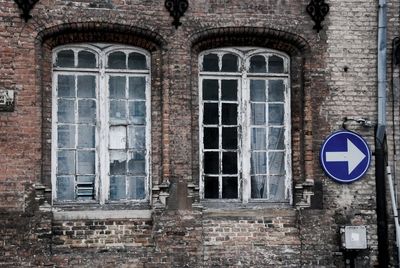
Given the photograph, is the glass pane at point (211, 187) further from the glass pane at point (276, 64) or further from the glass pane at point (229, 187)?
the glass pane at point (276, 64)

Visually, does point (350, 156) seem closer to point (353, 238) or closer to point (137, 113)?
point (353, 238)

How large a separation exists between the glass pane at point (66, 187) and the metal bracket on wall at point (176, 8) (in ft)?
9.10

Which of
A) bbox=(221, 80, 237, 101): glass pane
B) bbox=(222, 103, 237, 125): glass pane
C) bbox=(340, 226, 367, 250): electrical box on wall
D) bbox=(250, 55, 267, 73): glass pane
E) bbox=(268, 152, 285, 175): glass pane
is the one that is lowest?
bbox=(340, 226, 367, 250): electrical box on wall

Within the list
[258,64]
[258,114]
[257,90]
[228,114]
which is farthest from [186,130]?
[258,64]

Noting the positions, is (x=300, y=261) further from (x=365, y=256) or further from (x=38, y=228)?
(x=38, y=228)

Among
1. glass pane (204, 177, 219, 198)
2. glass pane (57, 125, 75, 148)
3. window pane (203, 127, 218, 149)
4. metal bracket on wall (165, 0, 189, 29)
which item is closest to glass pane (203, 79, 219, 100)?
window pane (203, 127, 218, 149)

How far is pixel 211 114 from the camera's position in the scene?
38.5 feet

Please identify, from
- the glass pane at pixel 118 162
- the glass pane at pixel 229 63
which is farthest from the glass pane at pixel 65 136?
the glass pane at pixel 229 63

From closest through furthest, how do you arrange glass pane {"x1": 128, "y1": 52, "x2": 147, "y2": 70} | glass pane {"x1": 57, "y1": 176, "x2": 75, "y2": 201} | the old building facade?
the old building facade
glass pane {"x1": 57, "y1": 176, "x2": 75, "y2": 201}
glass pane {"x1": 128, "y1": 52, "x2": 147, "y2": 70}

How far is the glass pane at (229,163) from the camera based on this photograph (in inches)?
459

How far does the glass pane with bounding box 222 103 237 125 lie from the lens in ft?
38.5

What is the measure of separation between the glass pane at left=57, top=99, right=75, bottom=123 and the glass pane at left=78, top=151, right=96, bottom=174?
0.52m

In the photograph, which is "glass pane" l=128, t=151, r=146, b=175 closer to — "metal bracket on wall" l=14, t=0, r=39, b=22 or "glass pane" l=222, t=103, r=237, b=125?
"glass pane" l=222, t=103, r=237, b=125

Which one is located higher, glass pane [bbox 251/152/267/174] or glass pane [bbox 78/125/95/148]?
glass pane [bbox 78/125/95/148]
